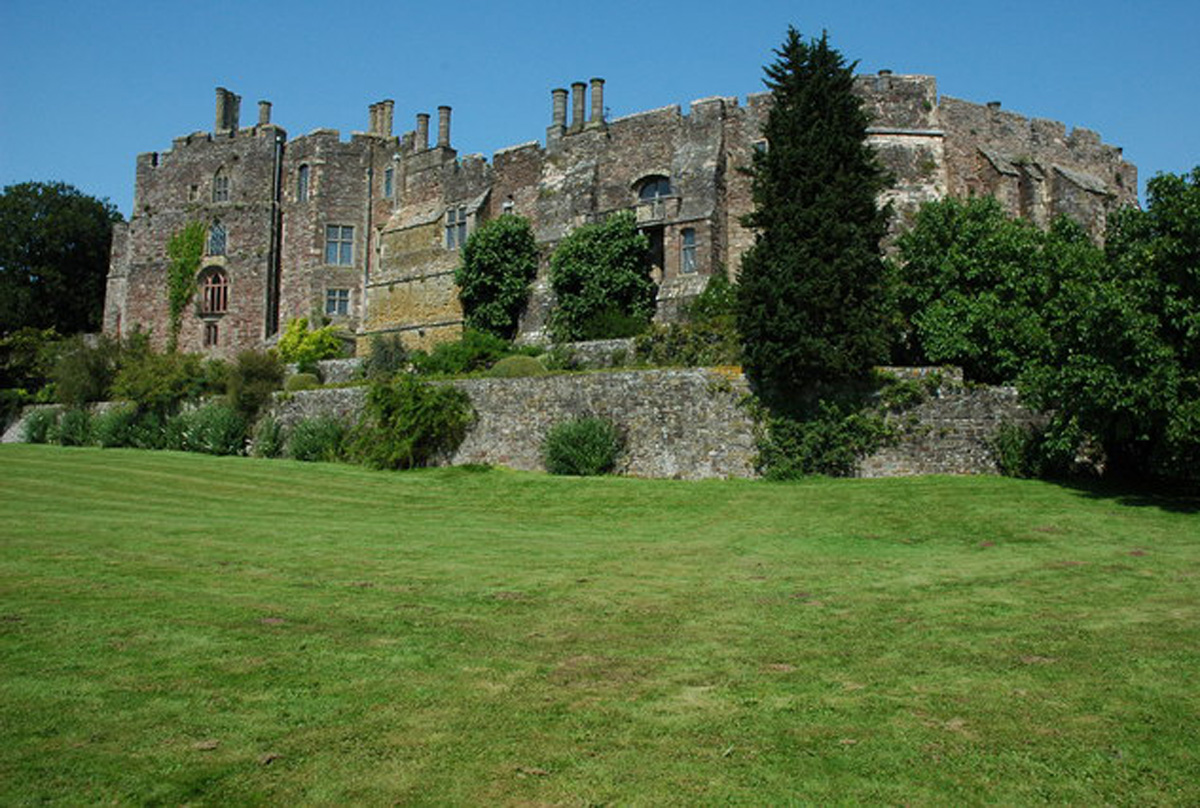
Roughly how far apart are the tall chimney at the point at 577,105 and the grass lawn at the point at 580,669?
28475 millimetres

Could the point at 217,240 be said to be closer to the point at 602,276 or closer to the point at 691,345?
the point at 602,276

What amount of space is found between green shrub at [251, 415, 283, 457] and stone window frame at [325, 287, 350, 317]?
55.8ft

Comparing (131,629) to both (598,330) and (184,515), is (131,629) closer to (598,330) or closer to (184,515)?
(184,515)

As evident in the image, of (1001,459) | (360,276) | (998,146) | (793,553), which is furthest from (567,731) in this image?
(360,276)

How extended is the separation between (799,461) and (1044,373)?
5.40 metres

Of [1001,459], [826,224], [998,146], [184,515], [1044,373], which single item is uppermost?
[998,146]

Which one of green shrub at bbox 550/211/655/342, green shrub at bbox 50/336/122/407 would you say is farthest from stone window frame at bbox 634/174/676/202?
green shrub at bbox 50/336/122/407

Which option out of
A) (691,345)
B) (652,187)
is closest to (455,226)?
(652,187)

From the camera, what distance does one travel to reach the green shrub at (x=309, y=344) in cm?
3950

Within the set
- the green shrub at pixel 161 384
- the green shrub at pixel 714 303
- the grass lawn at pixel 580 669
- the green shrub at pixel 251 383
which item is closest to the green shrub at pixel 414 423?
the green shrub at pixel 251 383

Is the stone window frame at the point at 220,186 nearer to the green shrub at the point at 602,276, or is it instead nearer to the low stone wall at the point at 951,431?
the green shrub at the point at 602,276

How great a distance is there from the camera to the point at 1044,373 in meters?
17.2

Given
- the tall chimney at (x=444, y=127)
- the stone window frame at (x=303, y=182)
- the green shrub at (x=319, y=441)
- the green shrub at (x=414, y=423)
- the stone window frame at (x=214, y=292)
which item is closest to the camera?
the green shrub at (x=414, y=423)

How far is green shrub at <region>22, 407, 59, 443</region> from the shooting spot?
111ft
